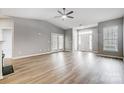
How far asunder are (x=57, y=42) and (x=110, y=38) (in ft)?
17.6

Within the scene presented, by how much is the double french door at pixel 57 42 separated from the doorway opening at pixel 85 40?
215 cm

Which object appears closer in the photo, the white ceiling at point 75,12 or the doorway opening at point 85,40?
the white ceiling at point 75,12

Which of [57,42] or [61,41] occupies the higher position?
[61,41]

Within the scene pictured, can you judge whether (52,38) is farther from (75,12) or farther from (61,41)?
(75,12)

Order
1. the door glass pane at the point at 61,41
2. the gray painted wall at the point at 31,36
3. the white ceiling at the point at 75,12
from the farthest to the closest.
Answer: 1. the door glass pane at the point at 61,41
2. the gray painted wall at the point at 31,36
3. the white ceiling at the point at 75,12

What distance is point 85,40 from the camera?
1155 centimetres

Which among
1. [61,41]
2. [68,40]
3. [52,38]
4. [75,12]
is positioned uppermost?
[75,12]

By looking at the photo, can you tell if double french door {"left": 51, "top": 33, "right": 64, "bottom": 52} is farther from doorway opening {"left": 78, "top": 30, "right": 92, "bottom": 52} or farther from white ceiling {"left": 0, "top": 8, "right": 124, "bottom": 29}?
→ white ceiling {"left": 0, "top": 8, "right": 124, "bottom": 29}

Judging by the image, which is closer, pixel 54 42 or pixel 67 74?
pixel 67 74

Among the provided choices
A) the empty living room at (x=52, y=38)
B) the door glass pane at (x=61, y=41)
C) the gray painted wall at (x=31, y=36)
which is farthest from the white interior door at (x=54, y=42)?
the door glass pane at (x=61, y=41)

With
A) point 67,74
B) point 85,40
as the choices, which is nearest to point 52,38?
point 85,40

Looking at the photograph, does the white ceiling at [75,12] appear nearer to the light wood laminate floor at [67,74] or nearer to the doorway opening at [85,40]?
the light wood laminate floor at [67,74]

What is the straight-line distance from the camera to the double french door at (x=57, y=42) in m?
10.3
